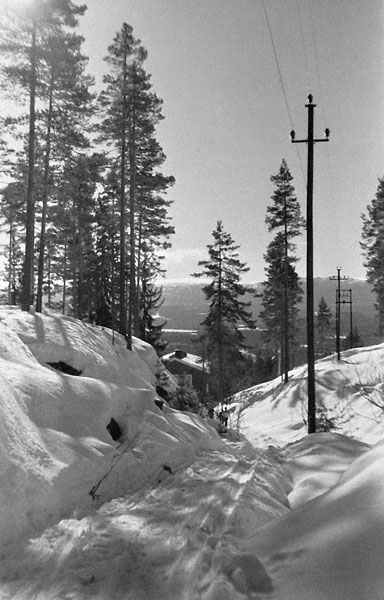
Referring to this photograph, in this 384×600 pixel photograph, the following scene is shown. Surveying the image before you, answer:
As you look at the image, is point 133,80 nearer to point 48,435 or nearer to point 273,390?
point 48,435

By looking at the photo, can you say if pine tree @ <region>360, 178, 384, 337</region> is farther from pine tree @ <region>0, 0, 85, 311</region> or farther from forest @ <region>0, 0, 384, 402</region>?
pine tree @ <region>0, 0, 85, 311</region>

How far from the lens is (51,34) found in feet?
47.6

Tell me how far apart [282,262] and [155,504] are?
89.3 ft

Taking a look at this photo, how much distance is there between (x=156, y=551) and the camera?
11.7 feet

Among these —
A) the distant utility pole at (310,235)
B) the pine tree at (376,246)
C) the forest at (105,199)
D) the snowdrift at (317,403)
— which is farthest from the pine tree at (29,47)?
the pine tree at (376,246)

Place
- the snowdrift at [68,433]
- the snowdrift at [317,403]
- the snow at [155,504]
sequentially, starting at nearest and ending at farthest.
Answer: the snow at [155,504], the snowdrift at [68,433], the snowdrift at [317,403]

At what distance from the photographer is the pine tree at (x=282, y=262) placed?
26.5 meters

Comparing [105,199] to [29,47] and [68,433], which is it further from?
[68,433]

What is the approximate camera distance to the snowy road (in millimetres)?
2926

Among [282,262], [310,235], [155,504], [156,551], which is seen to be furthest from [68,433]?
[282,262]

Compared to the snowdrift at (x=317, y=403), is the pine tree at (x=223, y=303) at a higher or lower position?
higher

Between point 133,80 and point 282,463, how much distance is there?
687 inches

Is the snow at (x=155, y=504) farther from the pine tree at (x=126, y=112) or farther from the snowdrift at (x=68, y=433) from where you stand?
the pine tree at (x=126, y=112)

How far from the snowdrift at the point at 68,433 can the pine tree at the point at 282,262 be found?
60.9ft
